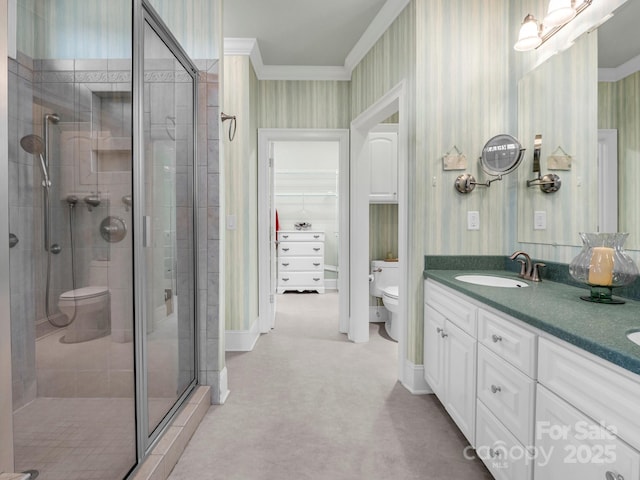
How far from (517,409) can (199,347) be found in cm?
174

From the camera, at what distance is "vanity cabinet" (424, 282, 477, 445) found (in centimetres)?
161

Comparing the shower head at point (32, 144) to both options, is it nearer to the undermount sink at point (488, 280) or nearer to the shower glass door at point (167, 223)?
the shower glass door at point (167, 223)

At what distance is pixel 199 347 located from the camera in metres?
2.11

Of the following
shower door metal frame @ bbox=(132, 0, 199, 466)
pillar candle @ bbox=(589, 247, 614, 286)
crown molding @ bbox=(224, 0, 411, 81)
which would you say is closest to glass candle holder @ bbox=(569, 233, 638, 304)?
pillar candle @ bbox=(589, 247, 614, 286)

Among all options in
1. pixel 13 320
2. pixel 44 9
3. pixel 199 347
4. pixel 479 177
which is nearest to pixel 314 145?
pixel 479 177

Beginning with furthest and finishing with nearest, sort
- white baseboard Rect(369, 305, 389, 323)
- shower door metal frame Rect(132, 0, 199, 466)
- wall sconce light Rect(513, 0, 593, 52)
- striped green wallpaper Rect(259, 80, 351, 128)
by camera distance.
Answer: white baseboard Rect(369, 305, 389, 323), striped green wallpaper Rect(259, 80, 351, 128), wall sconce light Rect(513, 0, 593, 52), shower door metal frame Rect(132, 0, 199, 466)

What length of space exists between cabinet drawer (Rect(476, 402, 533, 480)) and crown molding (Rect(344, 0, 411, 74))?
2618mm

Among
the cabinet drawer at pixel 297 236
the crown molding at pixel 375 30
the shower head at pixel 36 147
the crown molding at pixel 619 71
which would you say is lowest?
the cabinet drawer at pixel 297 236

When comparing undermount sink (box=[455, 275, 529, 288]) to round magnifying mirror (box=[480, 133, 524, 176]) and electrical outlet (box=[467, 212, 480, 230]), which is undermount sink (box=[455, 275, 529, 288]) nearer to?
electrical outlet (box=[467, 212, 480, 230])

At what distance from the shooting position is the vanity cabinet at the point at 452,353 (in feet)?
5.27

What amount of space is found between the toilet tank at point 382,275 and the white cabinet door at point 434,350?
1.54 metres

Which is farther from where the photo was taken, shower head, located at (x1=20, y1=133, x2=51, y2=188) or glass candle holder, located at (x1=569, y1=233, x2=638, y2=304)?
glass candle holder, located at (x1=569, y1=233, x2=638, y2=304)

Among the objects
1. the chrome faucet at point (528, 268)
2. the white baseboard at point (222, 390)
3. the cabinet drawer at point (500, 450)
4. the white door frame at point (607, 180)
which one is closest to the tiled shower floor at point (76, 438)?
the white baseboard at point (222, 390)

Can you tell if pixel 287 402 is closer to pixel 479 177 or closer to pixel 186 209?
pixel 186 209
